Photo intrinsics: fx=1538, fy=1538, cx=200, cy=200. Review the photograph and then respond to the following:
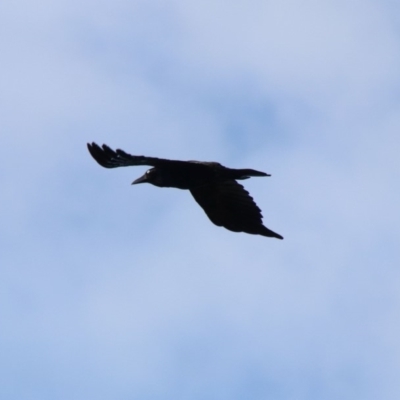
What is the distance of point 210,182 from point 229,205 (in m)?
0.97

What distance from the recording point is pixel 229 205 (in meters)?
27.3

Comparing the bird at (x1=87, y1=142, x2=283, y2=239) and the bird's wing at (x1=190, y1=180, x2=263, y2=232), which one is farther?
the bird's wing at (x1=190, y1=180, x2=263, y2=232)

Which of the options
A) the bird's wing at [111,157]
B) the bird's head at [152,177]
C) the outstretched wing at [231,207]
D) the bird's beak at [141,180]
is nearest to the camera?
the bird's wing at [111,157]

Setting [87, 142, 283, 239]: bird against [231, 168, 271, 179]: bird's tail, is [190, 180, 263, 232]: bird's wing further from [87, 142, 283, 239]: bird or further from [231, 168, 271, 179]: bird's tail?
[231, 168, 271, 179]: bird's tail

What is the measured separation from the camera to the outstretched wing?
88.6 ft

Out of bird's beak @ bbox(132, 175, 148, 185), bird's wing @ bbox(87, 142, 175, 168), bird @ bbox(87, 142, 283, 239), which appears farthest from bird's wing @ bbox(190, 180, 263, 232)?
bird's wing @ bbox(87, 142, 175, 168)

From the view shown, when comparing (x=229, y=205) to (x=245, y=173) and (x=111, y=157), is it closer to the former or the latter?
(x=245, y=173)

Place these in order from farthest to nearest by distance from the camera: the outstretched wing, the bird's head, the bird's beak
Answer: the outstretched wing, the bird's beak, the bird's head

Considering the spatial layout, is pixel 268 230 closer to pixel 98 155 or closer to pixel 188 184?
pixel 188 184

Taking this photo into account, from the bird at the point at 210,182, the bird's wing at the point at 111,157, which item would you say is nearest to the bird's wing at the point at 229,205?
the bird at the point at 210,182

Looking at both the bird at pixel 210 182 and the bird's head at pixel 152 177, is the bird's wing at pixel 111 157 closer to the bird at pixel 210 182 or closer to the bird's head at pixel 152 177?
the bird at pixel 210 182

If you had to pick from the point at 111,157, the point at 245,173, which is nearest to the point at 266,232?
the point at 245,173

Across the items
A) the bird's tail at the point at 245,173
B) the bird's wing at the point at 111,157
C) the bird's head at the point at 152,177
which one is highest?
the bird's tail at the point at 245,173

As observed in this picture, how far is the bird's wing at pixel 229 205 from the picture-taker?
2703cm
